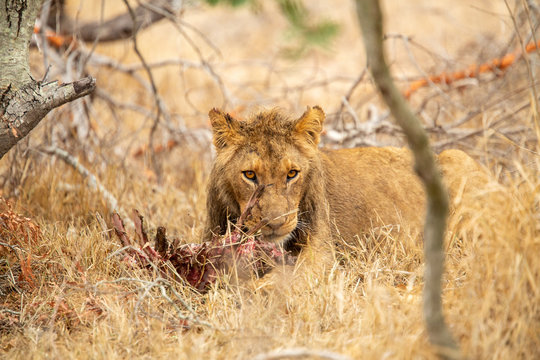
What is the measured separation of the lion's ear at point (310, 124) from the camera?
346 cm

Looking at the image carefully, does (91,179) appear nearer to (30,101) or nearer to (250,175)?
(30,101)

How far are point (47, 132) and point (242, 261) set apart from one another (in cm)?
268

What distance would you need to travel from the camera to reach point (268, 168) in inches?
127

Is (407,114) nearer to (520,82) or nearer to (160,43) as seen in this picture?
(520,82)

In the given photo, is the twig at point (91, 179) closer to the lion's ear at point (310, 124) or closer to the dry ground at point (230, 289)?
the dry ground at point (230, 289)

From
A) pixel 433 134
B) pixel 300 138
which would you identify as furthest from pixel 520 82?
pixel 300 138

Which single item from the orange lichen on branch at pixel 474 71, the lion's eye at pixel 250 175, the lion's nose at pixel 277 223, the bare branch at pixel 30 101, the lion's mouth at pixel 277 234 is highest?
the orange lichen on branch at pixel 474 71

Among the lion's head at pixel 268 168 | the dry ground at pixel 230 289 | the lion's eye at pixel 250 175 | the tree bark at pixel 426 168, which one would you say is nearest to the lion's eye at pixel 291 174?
the lion's head at pixel 268 168

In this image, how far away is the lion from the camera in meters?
3.24

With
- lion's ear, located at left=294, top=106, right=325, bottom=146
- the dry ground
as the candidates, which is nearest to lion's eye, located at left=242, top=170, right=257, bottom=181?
lion's ear, located at left=294, top=106, right=325, bottom=146

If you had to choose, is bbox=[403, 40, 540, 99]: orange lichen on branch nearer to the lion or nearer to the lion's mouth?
the lion

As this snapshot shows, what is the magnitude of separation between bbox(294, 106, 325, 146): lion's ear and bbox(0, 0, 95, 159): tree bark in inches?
47.1

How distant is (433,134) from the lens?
18.5 ft

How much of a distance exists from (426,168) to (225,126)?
5.56 ft
